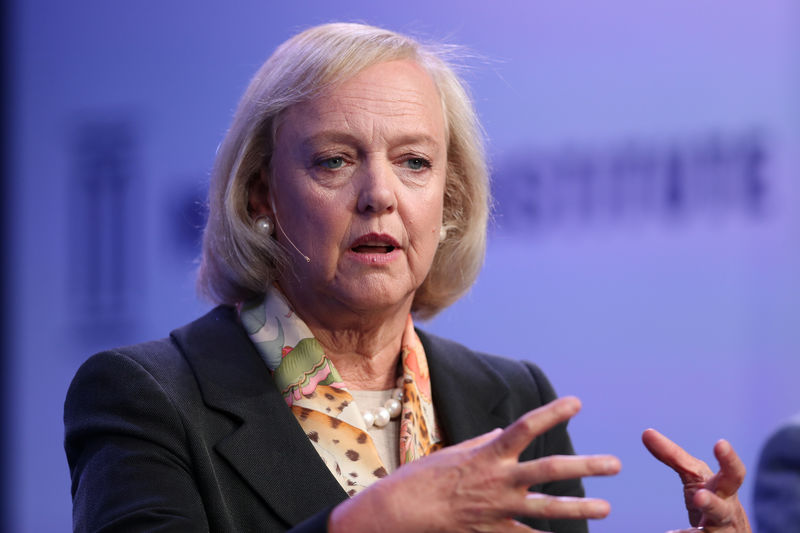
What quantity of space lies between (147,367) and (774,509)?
1.15 m

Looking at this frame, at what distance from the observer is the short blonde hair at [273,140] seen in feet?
5.95

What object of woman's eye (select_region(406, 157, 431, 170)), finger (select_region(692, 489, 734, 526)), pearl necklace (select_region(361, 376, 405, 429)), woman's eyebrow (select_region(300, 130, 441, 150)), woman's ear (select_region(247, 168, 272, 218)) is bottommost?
finger (select_region(692, 489, 734, 526))

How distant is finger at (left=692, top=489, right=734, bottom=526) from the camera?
150 centimetres

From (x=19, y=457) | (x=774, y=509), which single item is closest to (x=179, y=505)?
(x=774, y=509)

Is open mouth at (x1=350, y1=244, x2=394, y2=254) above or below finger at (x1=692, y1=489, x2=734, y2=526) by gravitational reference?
above

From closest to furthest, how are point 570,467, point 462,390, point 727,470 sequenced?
point 570,467 < point 727,470 < point 462,390

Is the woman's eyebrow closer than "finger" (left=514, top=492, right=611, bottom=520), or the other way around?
"finger" (left=514, top=492, right=611, bottom=520)

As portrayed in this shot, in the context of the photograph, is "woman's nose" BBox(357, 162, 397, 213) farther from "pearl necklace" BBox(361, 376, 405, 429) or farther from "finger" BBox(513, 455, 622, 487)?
"finger" BBox(513, 455, 622, 487)

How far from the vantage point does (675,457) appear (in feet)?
5.21

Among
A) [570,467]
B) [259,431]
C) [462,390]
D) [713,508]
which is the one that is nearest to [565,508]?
[570,467]

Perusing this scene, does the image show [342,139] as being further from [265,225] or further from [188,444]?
[188,444]

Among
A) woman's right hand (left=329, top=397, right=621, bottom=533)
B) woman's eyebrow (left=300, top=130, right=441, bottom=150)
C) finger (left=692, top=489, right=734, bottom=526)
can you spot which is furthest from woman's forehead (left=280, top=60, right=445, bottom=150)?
finger (left=692, top=489, right=734, bottom=526)

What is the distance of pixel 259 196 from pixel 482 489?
876 millimetres

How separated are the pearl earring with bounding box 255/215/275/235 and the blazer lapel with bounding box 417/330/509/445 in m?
0.42
